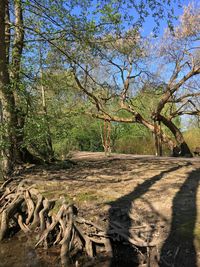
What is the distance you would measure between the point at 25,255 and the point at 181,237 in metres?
2.33

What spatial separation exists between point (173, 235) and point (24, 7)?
735cm

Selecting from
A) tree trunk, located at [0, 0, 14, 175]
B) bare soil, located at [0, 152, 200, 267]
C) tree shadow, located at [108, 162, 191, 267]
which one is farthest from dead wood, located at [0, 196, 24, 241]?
tree trunk, located at [0, 0, 14, 175]

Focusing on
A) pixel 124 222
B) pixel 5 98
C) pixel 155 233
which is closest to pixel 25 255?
pixel 124 222

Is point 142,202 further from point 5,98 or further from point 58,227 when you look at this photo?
point 5,98

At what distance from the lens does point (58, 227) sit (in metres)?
5.39

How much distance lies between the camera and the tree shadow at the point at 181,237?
12.7 ft

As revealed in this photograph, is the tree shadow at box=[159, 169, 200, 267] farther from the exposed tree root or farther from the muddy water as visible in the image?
the muddy water

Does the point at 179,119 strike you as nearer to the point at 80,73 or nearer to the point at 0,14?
the point at 80,73

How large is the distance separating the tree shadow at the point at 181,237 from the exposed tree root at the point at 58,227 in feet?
0.82

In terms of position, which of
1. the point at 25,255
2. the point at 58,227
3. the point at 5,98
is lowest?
the point at 25,255

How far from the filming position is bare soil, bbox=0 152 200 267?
421 cm

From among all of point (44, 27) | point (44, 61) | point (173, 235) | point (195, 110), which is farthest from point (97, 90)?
point (173, 235)

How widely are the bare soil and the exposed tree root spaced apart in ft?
0.48

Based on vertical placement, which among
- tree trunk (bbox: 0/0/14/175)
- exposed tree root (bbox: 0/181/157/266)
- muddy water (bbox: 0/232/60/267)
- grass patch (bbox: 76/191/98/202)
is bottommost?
muddy water (bbox: 0/232/60/267)
